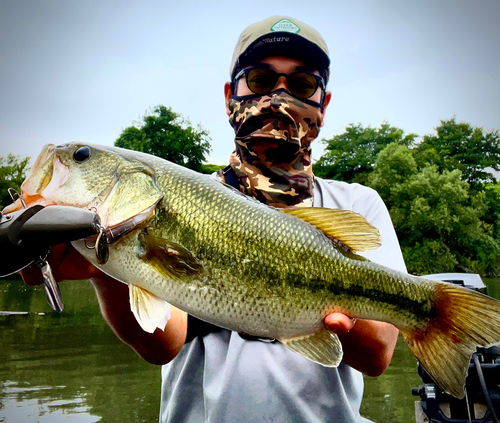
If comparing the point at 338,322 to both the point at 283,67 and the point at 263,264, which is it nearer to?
the point at 263,264

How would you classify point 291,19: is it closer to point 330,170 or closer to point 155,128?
point 330,170

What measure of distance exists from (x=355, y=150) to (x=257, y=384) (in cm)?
4316

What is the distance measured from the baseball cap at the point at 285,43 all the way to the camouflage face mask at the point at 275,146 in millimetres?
275

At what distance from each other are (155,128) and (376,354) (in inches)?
1877

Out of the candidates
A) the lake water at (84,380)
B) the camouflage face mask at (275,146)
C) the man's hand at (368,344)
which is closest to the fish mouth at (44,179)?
the camouflage face mask at (275,146)

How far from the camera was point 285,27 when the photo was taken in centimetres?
299

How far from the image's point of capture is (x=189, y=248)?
6.02 feet

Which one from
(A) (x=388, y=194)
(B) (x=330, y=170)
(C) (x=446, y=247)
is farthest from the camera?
(B) (x=330, y=170)

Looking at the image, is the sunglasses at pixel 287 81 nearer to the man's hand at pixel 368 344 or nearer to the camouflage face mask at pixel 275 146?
the camouflage face mask at pixel 275 146

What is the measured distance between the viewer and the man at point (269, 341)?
7.62ft

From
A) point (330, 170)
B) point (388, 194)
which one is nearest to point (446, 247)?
point (388, 194)

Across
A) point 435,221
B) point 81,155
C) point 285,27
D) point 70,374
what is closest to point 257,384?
point 81,155

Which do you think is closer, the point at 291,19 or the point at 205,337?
the point at 205,337

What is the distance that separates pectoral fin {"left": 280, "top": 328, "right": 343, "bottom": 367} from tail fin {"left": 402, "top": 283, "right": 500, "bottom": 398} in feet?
1.21
